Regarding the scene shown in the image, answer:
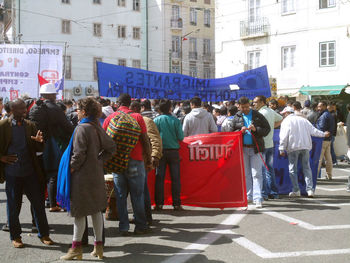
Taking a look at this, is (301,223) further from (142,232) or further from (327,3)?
(327,3)

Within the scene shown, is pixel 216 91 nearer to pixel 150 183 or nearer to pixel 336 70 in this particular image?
pixel 150 183

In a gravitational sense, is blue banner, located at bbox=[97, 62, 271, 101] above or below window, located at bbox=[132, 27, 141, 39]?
below

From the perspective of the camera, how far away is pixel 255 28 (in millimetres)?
31953

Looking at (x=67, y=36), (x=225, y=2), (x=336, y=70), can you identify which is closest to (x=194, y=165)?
(x=336, y=70)

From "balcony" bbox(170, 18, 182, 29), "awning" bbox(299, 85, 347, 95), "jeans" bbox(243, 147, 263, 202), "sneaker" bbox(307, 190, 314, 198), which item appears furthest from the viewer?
"balcony" bbox(170, 18, 182, 29)

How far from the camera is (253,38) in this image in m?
32.2

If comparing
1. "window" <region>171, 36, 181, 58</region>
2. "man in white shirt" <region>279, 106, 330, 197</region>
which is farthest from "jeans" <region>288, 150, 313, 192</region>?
"window" <region>171, 36, 181, 58</region>

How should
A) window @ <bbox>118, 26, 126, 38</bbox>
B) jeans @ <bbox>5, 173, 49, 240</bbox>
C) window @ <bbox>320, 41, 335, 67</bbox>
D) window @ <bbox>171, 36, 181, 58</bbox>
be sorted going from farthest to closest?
1. window @ <bbox>171, 36, 181, 58</bbox>
2. window @ <bbox>118, 26, 126, 38</bbox>
3. window @ <bbox>320, 41, 335, 67</bbox>
4. jeans @ <bbox>5, 173, 49, 240</bbox>

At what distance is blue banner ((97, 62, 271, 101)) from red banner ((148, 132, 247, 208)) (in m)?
3.13

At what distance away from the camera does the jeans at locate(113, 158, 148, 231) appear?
6.51 metres

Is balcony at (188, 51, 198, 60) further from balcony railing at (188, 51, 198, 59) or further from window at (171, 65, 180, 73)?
window at (171, 65, 180, 73)

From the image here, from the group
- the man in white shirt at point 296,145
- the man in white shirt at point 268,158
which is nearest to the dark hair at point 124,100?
the man in white shirt at point 268,158

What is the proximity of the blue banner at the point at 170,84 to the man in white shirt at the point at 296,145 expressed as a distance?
3.68m

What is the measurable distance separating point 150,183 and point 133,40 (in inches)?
1587
